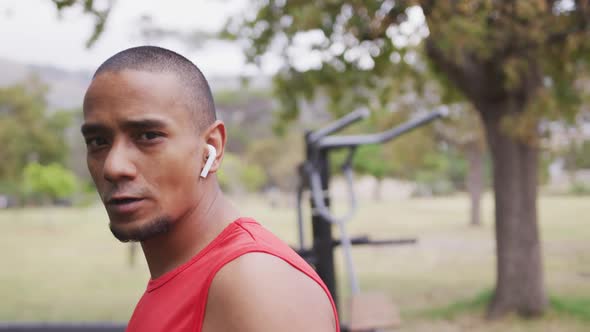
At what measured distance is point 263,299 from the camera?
837 mm

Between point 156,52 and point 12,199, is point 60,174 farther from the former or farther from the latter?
point 156,52

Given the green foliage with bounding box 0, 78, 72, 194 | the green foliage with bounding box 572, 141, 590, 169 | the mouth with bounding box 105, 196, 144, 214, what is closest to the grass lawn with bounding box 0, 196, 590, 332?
the mouth with bounding box 105, 196, 144, 214

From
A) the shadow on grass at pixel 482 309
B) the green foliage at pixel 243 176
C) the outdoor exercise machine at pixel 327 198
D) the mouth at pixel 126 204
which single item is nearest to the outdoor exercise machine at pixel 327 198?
the outdoor exercise machine at pixel 327 198

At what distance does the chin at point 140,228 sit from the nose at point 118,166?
0.07m

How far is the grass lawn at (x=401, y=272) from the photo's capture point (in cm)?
721

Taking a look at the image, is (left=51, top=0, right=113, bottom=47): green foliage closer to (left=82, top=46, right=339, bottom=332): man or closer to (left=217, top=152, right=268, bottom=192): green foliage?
(left=82, top=46, right=339, bottom=332): man

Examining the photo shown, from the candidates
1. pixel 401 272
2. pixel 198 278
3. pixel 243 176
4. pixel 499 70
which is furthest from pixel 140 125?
pixel 243 176

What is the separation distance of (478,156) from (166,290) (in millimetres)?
19979

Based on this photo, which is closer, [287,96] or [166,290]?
[166,290]

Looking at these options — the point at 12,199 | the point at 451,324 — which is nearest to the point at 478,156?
the point at 451,324

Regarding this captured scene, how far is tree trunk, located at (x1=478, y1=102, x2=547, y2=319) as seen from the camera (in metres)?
6.34

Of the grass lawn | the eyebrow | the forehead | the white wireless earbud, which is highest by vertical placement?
the forehead

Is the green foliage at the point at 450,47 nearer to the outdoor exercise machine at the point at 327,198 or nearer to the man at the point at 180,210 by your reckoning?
the outdoor exercise machine at the point at 327,198

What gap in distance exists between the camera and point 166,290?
1.01 m
